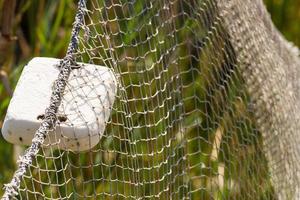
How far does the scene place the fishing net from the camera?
144cm

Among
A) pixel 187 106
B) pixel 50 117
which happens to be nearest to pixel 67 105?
pixel 50 117

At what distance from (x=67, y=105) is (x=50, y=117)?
0.20 ft

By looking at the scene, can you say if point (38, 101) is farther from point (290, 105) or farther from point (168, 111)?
point (290, 105)

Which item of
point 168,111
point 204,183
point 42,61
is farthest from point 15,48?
point 42,61

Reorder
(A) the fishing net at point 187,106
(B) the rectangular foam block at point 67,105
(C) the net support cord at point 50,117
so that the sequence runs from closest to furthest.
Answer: (C) the net support cord at point 50,117, (B) the rectangular foam block at point 67,105, (A) the fishing net at point 187,106

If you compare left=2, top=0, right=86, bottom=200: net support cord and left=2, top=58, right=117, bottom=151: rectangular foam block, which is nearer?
Result: left=2, top=0, right=86, bottom=200: net support cord

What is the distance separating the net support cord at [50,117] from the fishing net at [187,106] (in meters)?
0.01

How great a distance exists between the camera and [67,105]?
3.96 feet

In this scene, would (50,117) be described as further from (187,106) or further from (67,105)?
(187,106)

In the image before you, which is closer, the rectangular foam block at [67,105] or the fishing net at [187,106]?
the rectangular foam block at [67,105]

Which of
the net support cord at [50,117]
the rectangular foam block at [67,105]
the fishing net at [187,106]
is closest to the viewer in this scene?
the net support cord at [50,117]

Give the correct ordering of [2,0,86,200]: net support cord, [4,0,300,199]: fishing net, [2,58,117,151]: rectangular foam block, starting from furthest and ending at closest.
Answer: [4,0,300,199]: fishing net < [2,58,117,151]: rectangular foam block < [2,0,86,200]: net support cord

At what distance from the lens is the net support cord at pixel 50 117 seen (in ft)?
3.44

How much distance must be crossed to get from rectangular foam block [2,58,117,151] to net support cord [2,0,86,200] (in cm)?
2
